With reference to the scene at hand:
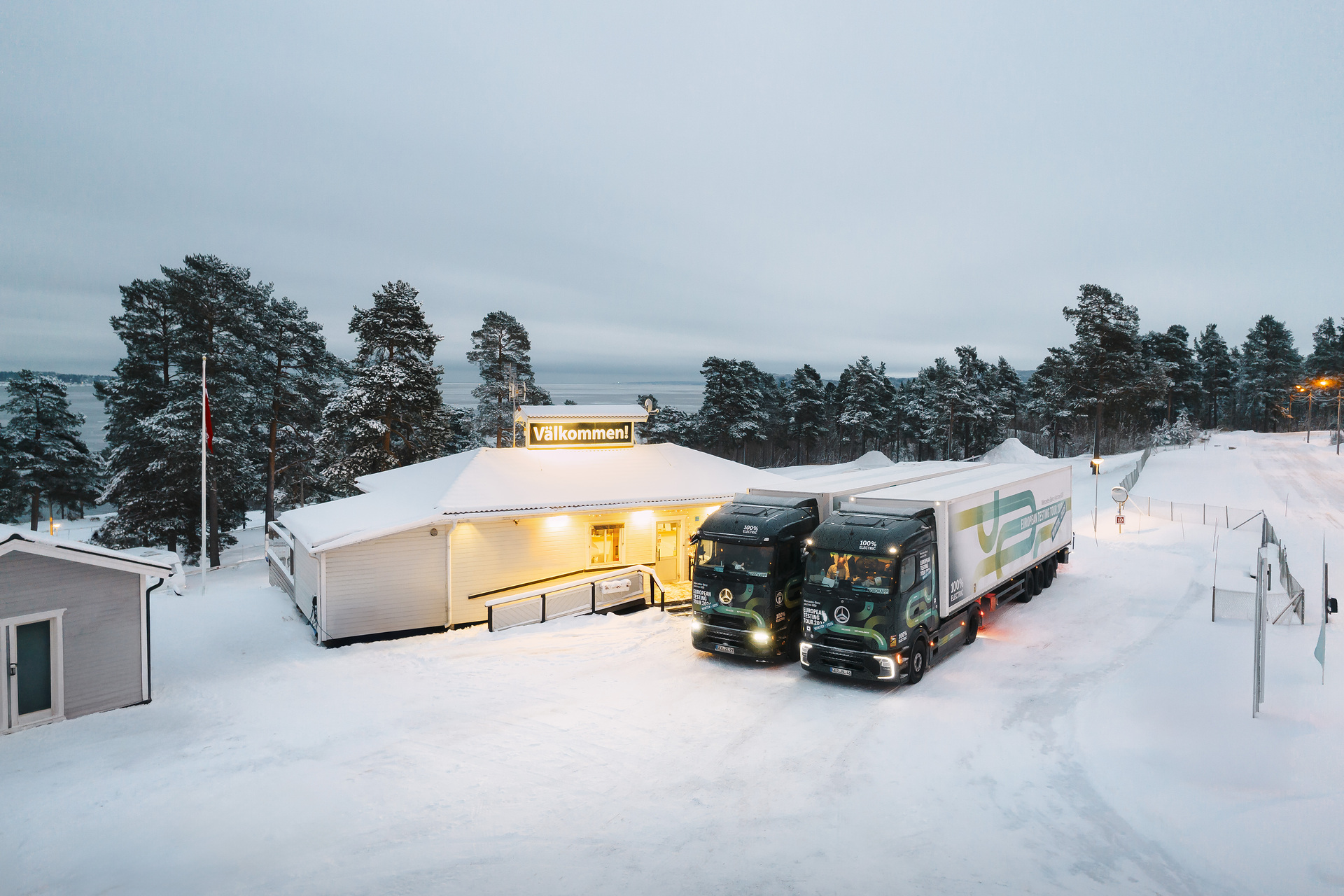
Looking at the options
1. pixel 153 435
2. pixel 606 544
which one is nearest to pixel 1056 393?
pixel 606 544

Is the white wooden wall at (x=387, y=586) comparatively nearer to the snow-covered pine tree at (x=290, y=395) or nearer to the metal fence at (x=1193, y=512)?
the snow-covered pine tree at (x=290, y=395)

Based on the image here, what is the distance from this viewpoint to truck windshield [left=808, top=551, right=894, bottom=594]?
11828 mm

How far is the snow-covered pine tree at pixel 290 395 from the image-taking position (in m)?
34.1

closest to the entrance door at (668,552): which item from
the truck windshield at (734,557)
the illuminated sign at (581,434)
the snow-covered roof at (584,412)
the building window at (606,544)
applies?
the building window at (606,544)

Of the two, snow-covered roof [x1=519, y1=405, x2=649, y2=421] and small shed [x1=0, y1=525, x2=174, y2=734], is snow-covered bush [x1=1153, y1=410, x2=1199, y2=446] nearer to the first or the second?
snow-covered roof [x1=519, y1=405, x2=649, y2=421]

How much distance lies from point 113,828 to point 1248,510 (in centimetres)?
4075

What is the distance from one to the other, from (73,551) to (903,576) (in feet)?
44.7

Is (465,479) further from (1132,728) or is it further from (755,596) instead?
(1132,728)

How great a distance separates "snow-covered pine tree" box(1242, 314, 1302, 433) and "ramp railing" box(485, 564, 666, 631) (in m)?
93.9

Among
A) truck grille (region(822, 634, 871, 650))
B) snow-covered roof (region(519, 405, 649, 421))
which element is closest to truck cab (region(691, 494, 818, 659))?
truck grille (region(822, 634, 871, 650))

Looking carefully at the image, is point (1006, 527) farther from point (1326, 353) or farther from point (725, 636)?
point (1326, 353)

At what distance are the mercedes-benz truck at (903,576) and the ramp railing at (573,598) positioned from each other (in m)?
6.78

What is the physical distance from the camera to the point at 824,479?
1808 centimetres

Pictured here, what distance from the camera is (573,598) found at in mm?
17703
